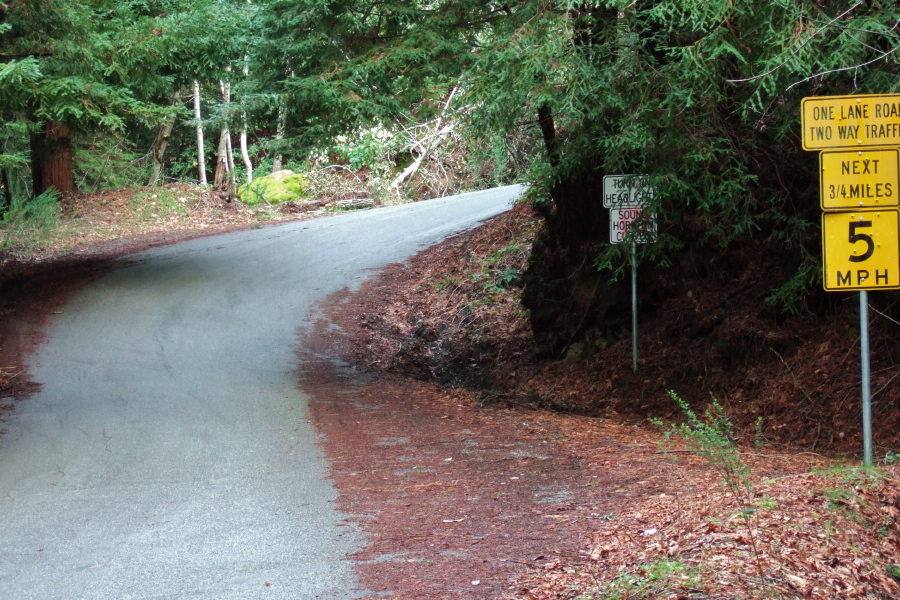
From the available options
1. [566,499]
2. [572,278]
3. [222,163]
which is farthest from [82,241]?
[566,499]

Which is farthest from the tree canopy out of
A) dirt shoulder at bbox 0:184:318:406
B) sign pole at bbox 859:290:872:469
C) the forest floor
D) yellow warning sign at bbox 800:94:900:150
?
dirt shoulder at bbox 0:184:318:406

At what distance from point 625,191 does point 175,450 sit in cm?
619

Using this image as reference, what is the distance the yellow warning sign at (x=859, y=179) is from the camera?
6.32 m

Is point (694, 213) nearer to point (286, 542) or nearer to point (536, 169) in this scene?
point (536, 169)

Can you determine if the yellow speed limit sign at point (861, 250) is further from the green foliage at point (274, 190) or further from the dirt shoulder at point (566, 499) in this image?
the green foliage at point (274, 190)

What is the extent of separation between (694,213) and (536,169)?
7.10 ft

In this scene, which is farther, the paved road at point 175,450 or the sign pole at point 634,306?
the sign pole at point 634,306

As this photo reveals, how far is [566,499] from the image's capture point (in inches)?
268

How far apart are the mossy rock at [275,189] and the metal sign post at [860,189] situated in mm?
25588

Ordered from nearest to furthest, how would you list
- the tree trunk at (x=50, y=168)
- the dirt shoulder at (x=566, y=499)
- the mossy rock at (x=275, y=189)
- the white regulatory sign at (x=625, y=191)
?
the dirt shoulder at (x=566, y=499)
the white regulatory sign at (x=625, y=191)
the tree trunk at (x=50, y=168)
the mossy rock at (x=275, y=189)

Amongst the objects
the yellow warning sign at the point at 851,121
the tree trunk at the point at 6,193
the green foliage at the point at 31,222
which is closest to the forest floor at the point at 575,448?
the yellow warning sign at the point at 851,121

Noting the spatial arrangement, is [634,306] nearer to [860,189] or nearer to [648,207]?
[648,207]

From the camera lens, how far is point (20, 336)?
1444 centimetres

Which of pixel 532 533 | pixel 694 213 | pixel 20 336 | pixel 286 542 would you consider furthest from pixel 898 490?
pixel 20 336
